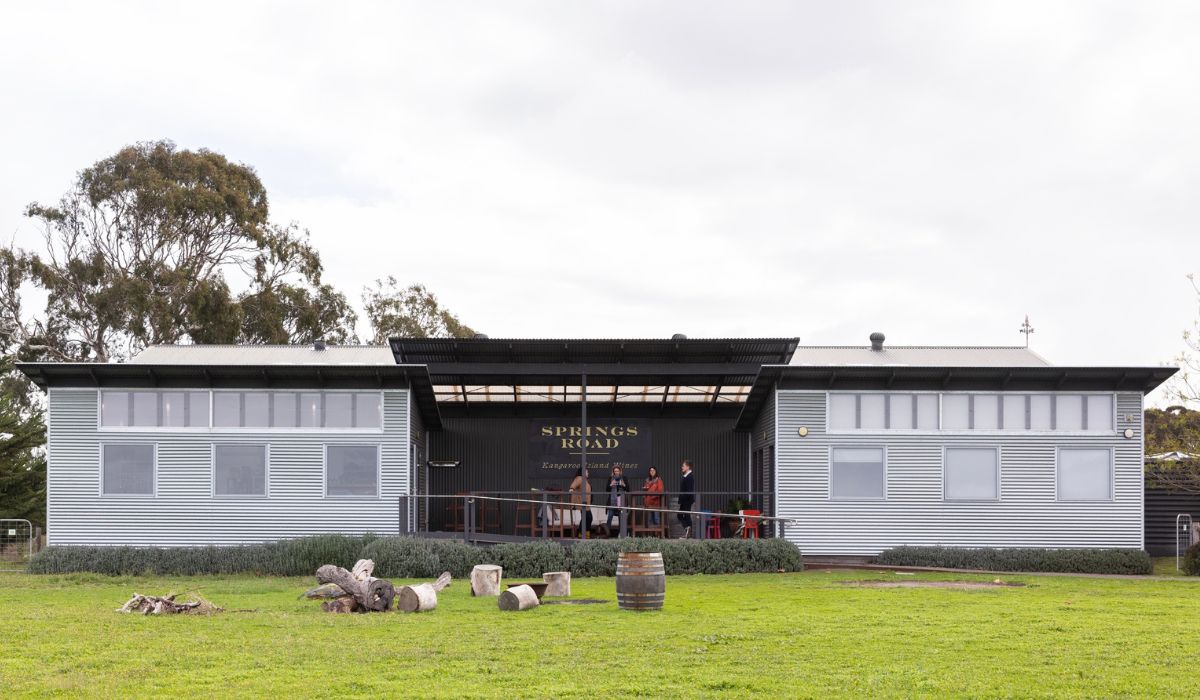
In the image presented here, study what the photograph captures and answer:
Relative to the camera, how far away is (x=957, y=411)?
24188 millimetres

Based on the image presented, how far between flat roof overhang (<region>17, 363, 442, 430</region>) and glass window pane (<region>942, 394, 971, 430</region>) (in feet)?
32.6

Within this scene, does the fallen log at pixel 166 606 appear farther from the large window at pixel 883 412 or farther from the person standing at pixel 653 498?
the large window at pixel 883 412

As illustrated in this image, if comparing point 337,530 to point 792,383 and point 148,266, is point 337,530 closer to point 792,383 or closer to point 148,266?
point 792,383

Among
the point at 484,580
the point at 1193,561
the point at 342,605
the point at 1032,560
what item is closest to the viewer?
the point at 342,605

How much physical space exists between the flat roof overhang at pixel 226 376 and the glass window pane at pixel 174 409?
16 cm

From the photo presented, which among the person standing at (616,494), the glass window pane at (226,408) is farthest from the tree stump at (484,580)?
the glass window pane at (226,408)

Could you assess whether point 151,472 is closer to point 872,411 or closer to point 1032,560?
point 872,411

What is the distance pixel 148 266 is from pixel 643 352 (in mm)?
23982

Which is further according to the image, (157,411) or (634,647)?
(157,411)

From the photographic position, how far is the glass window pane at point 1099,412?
2414 centimetres

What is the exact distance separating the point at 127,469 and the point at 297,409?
131 inches

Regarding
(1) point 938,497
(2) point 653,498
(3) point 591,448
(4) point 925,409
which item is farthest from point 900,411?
(3) point 591,448

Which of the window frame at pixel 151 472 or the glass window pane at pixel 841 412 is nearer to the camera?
the window frame at pixel 151 472

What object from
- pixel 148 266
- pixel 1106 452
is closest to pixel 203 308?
pixel 148 266
